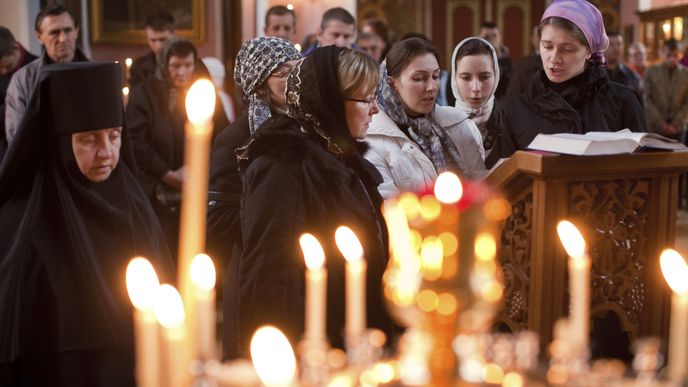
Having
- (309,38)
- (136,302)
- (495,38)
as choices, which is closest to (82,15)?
(309,38)

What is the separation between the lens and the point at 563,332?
46.7 inches

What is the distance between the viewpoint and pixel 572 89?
11.3 feet

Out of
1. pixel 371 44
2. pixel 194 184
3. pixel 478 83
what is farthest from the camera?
pixel 371 44

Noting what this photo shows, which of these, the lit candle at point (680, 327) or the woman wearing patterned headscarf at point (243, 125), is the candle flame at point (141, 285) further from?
the woman wearing patterned headscarf at point (243, 125)

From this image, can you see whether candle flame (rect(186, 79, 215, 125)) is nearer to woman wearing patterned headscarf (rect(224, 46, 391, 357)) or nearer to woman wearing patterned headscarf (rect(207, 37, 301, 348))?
woman wearing patterned headscarf (rect(224, 46, 391, 357))

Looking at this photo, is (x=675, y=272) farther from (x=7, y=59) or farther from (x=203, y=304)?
(x=7, y=59)

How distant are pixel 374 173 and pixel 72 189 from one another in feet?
3.04

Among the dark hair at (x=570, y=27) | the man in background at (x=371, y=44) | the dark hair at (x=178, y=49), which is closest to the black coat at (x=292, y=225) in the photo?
the dark hair at (x=570, y=27)

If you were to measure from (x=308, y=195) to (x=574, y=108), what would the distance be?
1.40 meters

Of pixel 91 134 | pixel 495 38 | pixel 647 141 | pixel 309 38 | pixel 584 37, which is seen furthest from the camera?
pixel 495 38

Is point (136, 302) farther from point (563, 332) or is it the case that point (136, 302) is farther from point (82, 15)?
point (82, 15)

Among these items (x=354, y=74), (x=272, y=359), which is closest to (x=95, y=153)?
(x=354, y=74)

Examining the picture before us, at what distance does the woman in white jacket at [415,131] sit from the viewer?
130 inches

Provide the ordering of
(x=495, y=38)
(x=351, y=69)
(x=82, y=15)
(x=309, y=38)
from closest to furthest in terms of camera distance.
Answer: (x=351, y=69), (x=309, y=38), (x=495, y=38), (x=82, y=15)
